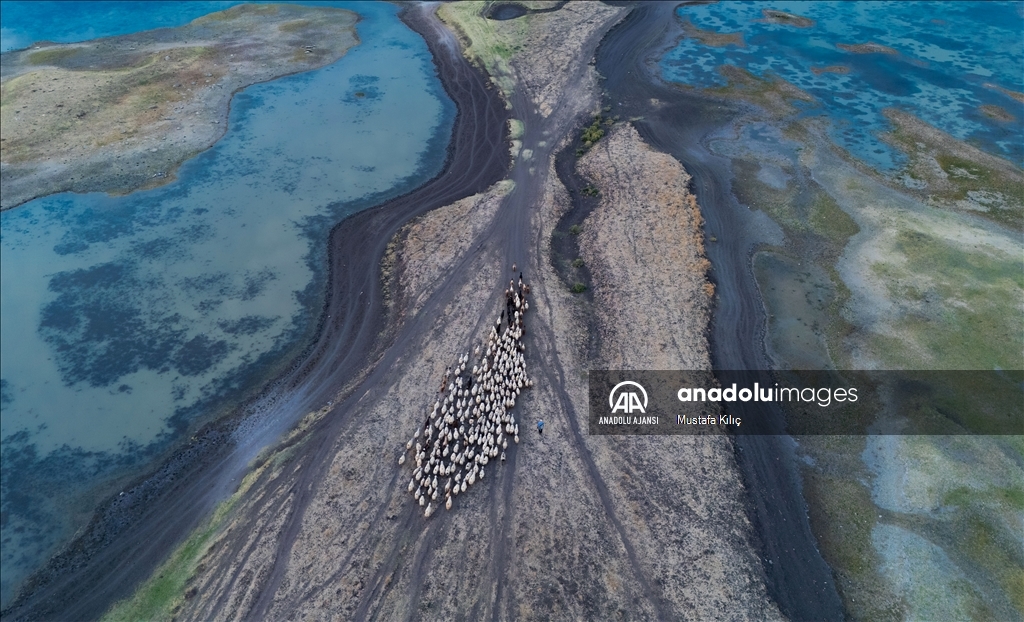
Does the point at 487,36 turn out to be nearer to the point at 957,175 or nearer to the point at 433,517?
the point at 957,175

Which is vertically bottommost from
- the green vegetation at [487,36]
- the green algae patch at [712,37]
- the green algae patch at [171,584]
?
the green algae patch at [171,584]

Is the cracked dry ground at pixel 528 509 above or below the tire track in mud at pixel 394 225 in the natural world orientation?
below

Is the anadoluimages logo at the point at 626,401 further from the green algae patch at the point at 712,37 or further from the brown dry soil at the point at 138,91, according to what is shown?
the green algae patch at the point at 712,37

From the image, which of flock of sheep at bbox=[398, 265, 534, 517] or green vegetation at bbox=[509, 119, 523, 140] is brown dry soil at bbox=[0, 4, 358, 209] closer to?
green vegetation at bbox=[509, 119, 523, 140]

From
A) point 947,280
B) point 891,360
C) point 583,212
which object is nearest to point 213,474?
point 583,212

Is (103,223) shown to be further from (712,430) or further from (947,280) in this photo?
(947,280)

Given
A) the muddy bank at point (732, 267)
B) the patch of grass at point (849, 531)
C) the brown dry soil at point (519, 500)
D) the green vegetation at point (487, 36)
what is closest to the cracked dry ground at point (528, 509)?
the brown dry soil at point (519, 500)
